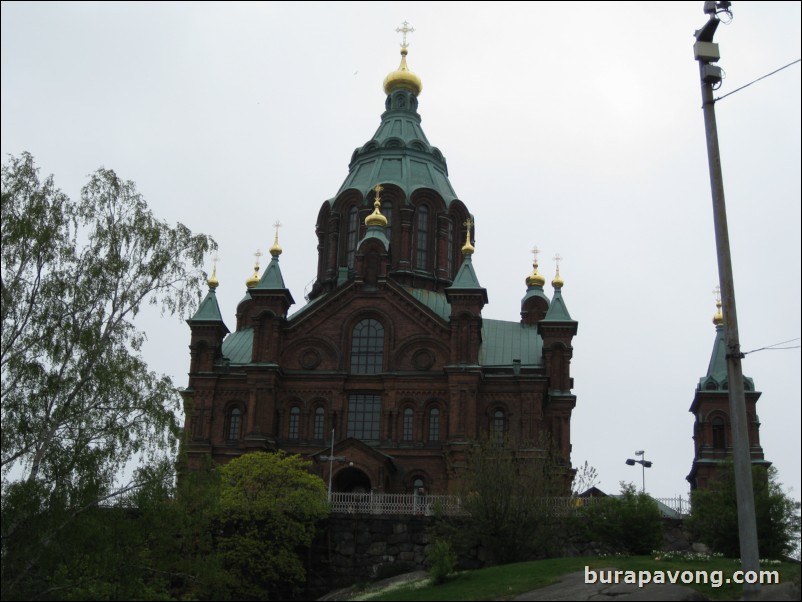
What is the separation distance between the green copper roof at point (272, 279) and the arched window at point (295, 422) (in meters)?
6.22

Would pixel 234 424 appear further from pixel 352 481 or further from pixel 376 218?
pixel 376 218

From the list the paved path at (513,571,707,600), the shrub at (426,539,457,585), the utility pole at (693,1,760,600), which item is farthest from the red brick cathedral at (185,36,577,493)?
the utility pole at (693,1,760,600)

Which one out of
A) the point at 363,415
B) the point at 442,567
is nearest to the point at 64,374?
the point at 442,567

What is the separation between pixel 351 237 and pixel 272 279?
8.35 m

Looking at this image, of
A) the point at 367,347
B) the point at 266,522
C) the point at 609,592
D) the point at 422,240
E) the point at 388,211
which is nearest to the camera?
the point at 609,592

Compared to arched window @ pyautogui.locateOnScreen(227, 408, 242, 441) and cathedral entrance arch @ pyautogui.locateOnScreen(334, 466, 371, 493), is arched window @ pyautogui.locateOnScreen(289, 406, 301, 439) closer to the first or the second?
arched window @ pyautogui.locateOnScreen(227, 408, 242, 441)

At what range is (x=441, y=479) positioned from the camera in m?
51.1

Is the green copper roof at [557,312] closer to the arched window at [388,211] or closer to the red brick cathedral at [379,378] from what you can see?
the red brick cathedral at [379,378]

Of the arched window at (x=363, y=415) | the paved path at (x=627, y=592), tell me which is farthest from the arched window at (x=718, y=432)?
the paved path at (x=627, y=592)

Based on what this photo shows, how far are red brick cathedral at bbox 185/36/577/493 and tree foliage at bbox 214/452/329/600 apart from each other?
28.0 feet

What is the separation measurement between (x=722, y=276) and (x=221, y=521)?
22.6 metres

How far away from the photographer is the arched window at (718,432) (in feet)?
202

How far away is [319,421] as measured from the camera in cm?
5372

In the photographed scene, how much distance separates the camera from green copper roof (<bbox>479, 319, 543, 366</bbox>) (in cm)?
5506
